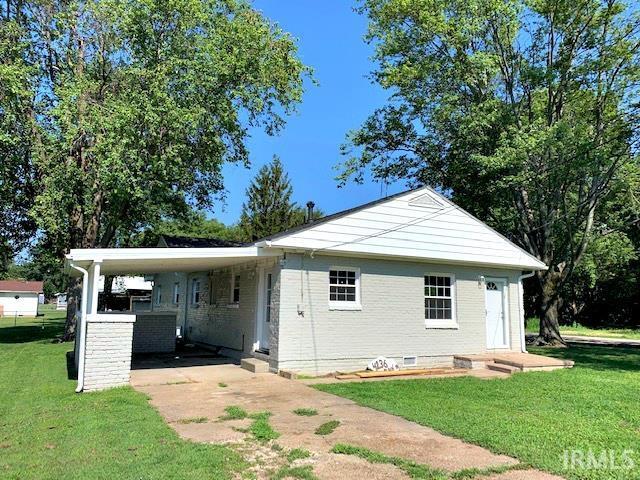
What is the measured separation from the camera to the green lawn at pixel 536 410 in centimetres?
532

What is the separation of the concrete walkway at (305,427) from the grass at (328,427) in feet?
0.26

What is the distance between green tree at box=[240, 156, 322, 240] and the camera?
27.9 m

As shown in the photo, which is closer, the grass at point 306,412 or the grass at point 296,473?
Answer: the grass at point 296,473

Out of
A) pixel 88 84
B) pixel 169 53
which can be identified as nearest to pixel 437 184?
pixel 169 53

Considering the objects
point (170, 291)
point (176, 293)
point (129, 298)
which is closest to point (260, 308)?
point (176, 293)

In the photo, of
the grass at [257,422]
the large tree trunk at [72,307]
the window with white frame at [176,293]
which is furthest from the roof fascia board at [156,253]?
the large tree trunk at [72,307]

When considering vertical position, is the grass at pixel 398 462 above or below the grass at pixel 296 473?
above

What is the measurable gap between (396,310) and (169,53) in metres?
13.2

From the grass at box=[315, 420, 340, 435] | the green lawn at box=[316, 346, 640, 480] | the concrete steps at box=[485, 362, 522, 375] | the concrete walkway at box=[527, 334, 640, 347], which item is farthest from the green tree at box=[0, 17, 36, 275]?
the concrete walkway at box=[527, 334, 640, 347]

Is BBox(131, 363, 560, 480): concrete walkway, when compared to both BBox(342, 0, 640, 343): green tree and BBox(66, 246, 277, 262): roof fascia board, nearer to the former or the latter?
BBox(66, 246, 277, 262): roof fascia board

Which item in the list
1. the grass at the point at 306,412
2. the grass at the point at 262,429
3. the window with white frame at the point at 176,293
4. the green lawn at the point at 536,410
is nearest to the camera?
the green lawn at the point at 536,410

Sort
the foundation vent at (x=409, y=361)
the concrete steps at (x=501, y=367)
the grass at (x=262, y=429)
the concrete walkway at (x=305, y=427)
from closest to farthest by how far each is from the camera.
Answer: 1. the concrete walkway at (x=305, y=427)
2. the grass at (x=262, y=429)
3. the concrete steps at (x=501, y=367)
4. the foundation vent at (x=409, y=361)

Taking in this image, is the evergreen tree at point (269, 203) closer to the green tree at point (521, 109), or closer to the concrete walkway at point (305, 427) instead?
the green tree at point (521, 109)

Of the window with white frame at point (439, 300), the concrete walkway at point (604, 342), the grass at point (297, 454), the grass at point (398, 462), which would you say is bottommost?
the concrete walkway at point (604, 342)
